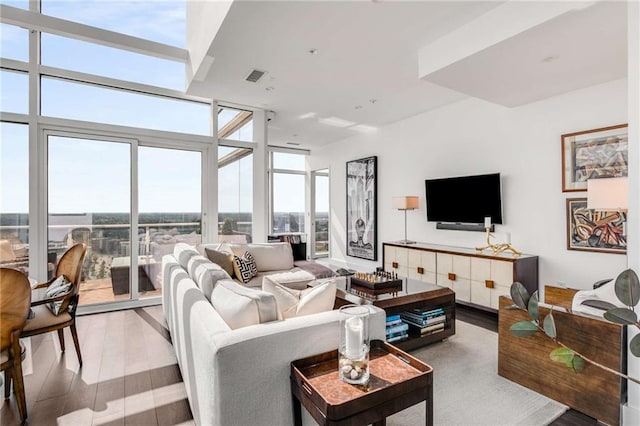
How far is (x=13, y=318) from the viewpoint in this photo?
1811mm

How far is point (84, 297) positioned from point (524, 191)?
5598mm

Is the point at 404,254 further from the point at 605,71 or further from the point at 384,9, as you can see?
the point at 384,9

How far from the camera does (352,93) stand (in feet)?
14.1

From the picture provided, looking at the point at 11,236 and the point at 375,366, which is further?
the point at 11,236

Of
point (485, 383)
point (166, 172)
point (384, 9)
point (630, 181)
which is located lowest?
point (485, 383)

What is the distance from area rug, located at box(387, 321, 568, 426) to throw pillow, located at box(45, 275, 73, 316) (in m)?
2.49

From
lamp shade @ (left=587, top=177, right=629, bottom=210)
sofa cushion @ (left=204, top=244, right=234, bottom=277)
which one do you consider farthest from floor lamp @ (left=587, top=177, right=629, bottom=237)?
sofa cushion @ (left=204, top=244, right=234, bottom=277)

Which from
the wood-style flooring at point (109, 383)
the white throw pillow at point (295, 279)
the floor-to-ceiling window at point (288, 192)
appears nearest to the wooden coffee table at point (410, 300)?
the white throw pillow at point (295, 279)

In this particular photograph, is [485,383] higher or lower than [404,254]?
lower

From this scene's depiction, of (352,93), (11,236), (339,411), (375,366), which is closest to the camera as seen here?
(339,411)

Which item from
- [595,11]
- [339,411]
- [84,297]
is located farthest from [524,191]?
[84,297]

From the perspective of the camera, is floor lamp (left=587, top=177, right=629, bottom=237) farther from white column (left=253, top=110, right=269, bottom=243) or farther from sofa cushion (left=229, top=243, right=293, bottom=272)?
white column (left=253, top=110, right=269, bottom=243)

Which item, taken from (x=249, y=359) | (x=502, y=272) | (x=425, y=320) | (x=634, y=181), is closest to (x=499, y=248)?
(x=502, y=272)

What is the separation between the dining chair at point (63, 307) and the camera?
7.43 feet
